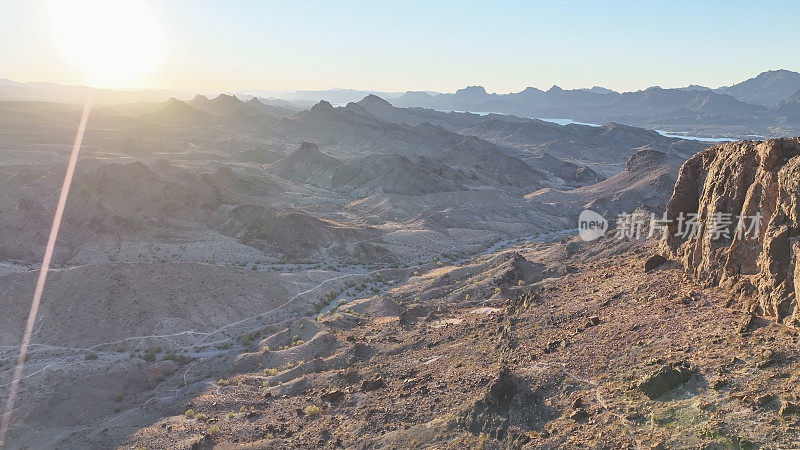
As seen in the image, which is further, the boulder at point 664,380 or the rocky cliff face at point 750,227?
the rocky cliff face at point 750,227

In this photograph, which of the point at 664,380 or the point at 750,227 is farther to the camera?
the point at 750,227

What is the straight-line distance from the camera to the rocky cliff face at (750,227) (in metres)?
13.1

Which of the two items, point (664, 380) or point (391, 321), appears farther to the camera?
point (391, 321)

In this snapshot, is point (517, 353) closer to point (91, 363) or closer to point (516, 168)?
point (91, 363)

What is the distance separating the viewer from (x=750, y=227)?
1508 cm

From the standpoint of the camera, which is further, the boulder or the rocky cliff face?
the rocky cliff face

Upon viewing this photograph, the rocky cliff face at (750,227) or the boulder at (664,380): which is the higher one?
the rocky cliff face at (750,227)

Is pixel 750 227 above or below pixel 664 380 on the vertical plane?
above

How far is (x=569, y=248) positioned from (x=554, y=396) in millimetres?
26007

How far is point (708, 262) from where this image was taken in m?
16.1

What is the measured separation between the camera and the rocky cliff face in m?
13.1

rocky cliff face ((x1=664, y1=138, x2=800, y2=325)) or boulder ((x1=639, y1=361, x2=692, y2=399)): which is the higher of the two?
rocky cliff face ((x1=664, y1=138, x2=800, y2=325))

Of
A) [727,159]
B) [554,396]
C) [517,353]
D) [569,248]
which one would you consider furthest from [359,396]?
[569,248]

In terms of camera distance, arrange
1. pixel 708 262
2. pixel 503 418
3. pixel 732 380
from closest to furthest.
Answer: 1. pixel 732 380
2. pixel 503 418
3. pixel 708 262
